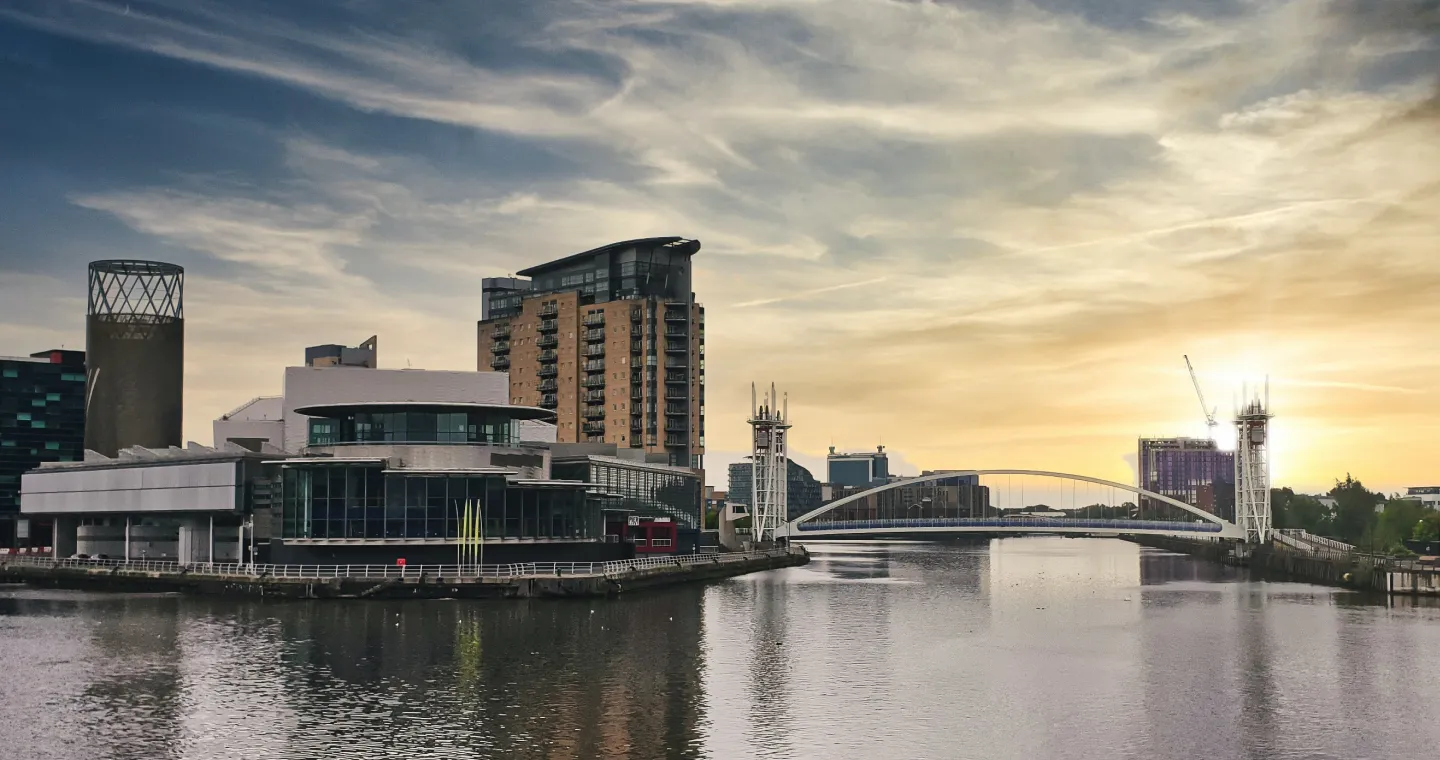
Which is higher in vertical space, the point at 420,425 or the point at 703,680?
the point at 420,425

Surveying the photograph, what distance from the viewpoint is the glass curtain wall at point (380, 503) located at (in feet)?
333

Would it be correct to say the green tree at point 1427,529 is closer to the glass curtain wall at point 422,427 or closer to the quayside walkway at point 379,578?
the quayside walkway at point 379,578

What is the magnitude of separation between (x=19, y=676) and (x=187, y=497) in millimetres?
54686

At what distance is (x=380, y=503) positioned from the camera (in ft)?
334

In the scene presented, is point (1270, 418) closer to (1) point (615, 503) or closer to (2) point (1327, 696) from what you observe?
(1) point (615, 503)

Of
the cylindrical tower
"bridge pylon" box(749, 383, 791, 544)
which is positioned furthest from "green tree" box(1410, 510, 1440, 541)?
the cylindrical tower

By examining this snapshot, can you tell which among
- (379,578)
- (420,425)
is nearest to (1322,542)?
(420,425)

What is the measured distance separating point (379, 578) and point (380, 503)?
836 cm

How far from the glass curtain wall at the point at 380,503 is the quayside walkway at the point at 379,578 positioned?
296 centimetres

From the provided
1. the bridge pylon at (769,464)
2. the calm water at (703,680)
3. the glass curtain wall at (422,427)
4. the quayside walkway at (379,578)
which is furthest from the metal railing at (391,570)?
the bridge pylon at (769,464)

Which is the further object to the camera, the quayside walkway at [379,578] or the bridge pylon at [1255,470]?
the bridge pylon at [1255,470]

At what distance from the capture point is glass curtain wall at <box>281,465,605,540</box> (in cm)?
10156

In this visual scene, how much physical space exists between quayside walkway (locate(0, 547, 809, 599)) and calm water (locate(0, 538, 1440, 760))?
290 cm

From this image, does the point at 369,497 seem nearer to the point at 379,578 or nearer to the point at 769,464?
the point at 379,578
